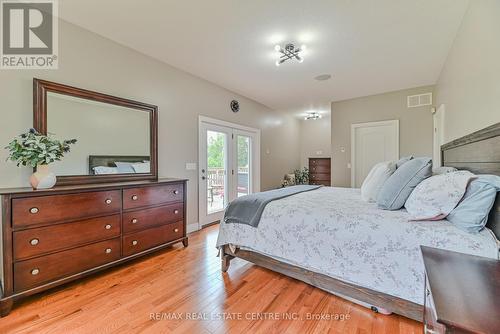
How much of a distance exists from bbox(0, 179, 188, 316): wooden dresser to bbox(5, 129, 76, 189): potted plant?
0.13 meters

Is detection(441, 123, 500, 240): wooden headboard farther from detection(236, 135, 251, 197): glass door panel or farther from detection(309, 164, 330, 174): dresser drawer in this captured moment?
detection(309, 164, 330, 174): dresser drawer

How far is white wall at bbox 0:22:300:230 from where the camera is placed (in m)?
2.02

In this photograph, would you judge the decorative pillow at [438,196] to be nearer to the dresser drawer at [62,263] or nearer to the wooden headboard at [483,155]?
the wooden headboard at [483,155]

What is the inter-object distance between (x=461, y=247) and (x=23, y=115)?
343 cm

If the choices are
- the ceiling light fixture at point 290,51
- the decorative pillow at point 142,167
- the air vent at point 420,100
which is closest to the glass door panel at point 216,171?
the decorative pillow at point 142,167

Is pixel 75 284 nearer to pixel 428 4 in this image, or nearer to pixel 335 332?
pixel 335 332

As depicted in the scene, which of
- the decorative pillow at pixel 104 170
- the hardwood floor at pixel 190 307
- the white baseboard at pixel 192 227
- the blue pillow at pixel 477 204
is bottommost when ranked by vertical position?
the hardwood floor at pixel 190 307

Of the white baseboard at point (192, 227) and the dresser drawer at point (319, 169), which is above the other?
the dresser drawer at point (319, 169)

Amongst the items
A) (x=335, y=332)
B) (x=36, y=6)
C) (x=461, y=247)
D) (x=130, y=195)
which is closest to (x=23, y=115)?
(x=36, y=6)

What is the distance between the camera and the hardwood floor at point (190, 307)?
1.50 m

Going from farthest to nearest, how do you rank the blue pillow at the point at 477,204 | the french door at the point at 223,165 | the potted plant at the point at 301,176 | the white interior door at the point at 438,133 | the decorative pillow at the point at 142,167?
the potted plant at the point at 301,176, the french door at the point at 223,165, the white interior door at the point at 438,133, the decorative pillow at the point at 142,167, the blue pillow at the point at 477,204

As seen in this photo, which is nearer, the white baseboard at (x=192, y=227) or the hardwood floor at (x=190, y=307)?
the hardwood floor at (x=190, y=307)

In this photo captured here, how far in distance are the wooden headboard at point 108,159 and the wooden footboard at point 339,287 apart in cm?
160

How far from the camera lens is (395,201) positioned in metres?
1.73
